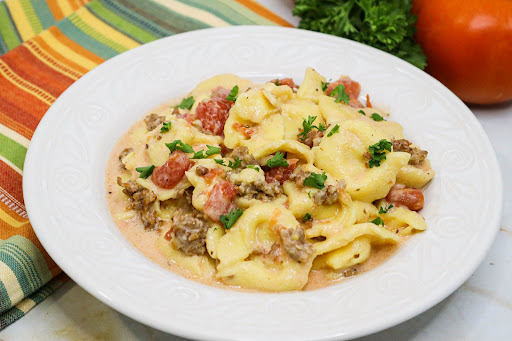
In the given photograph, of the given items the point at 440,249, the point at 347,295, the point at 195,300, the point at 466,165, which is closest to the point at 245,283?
the point at 195,300

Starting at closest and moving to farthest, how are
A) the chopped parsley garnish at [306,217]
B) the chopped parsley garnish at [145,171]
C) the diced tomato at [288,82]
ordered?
the chopped parsley garnish at [306,217], the chopped parsley garnish at [145,171], the diced tomato at [288,82]

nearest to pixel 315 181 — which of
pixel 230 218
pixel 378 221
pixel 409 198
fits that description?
pixel 378 221

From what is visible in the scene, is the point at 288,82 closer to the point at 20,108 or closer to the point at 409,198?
the point at 409,198

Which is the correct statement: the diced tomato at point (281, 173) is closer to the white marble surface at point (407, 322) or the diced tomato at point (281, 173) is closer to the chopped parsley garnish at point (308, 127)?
the chopped parsley garnish at point (308, 127)

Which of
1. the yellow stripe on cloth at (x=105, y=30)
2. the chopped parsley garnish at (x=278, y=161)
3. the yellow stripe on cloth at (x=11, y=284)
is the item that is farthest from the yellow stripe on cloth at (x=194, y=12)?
the yellow stripe on cloth at (x=11, y=284)

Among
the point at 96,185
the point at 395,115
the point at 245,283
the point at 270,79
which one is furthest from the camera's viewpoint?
the point at 270,79

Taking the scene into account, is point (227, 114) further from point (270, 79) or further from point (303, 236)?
point (303, 236)

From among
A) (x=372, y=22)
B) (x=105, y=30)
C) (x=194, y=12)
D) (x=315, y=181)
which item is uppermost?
(x=372, y=22)
